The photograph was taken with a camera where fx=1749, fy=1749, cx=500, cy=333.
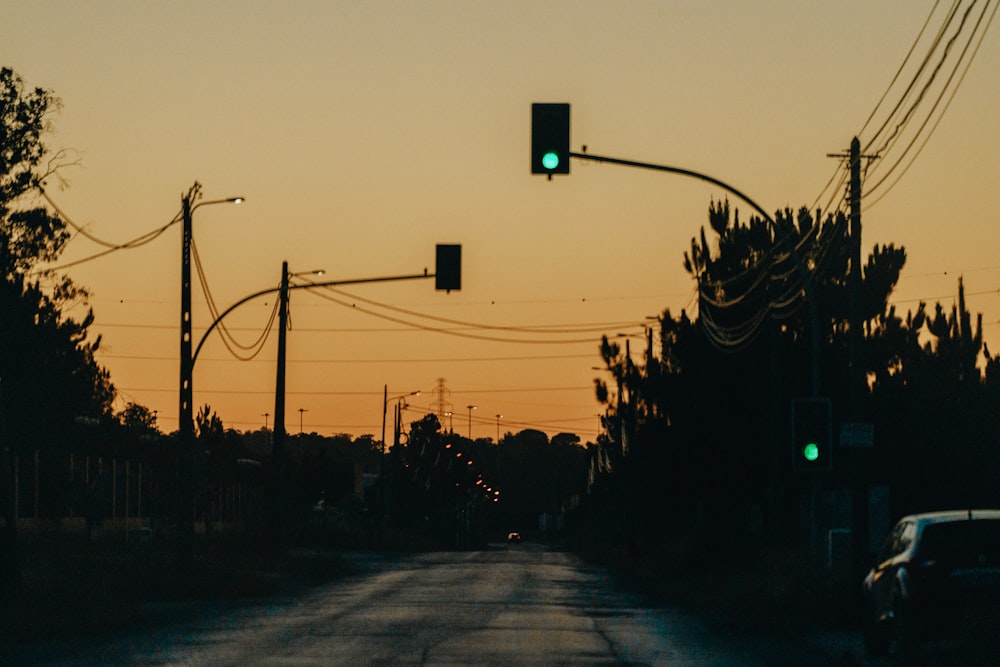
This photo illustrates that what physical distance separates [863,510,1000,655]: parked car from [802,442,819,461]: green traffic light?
21.7 feet

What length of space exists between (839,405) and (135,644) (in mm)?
24516

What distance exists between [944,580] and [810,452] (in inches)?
306

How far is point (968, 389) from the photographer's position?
180 ft

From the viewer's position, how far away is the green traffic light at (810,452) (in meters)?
25.2

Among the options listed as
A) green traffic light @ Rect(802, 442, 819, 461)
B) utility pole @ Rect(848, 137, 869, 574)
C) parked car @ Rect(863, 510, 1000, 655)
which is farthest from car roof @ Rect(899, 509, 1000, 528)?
green traffic light @ Rect(802, 442, 819, 461)

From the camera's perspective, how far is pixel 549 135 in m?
20.3

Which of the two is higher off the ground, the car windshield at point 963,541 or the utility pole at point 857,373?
the utility pole at point 857,373

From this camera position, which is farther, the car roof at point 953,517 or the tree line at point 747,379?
the tree line at point 747,379

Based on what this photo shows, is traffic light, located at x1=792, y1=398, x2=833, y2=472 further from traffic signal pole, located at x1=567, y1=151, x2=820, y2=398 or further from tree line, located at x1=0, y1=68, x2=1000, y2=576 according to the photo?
tree line, located at x1=0, y1=68, x2=1000, y2=576

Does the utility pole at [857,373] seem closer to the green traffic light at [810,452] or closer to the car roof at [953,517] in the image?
the green traffic light at [810,452]

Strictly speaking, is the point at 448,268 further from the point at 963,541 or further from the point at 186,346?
the point at 963,541

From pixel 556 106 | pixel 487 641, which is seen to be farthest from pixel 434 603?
pixel 556 106

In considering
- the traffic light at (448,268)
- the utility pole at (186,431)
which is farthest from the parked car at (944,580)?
the utility pole at (186,431)

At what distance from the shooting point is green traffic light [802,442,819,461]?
2520 cm
